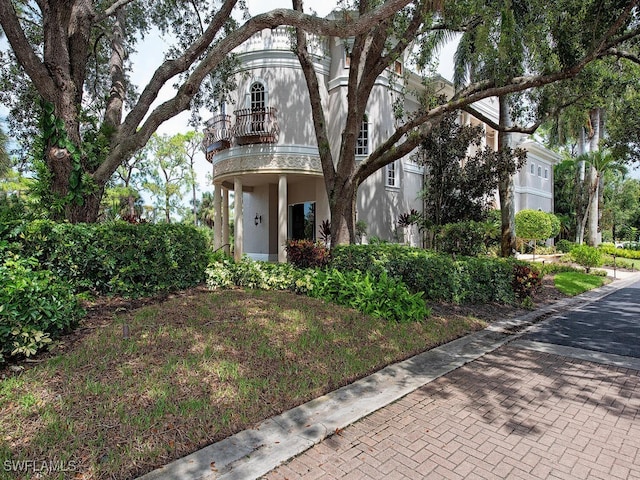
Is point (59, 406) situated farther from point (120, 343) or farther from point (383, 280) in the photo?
point (383, 280)

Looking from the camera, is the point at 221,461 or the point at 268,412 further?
the point at 268,412

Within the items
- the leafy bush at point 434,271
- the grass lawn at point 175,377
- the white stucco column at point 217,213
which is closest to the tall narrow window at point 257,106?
the white stucco column at point 217,213

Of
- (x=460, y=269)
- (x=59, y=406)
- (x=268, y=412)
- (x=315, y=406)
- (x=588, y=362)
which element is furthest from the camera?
(x=460, y=269)

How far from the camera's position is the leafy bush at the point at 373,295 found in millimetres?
6422

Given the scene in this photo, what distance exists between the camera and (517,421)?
3533 mm

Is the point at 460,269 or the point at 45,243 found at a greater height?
the point at 45,243

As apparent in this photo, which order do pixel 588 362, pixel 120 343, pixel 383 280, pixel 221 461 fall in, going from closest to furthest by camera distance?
pixel 221 461 < pixel 120 343 < pixel 588 362 < pixel 383 280

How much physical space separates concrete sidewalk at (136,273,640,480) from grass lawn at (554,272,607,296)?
7250mm

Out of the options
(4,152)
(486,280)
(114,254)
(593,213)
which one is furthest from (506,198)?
(4,152)

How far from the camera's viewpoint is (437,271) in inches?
308

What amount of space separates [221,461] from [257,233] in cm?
1536

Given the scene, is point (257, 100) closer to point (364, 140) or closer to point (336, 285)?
point (364, 140)

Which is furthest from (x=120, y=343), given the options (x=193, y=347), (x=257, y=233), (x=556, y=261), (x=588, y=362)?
(x=556, y=261)

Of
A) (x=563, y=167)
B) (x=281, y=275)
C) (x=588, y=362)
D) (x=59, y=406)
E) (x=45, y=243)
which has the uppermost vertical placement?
(x=563, y=167)
